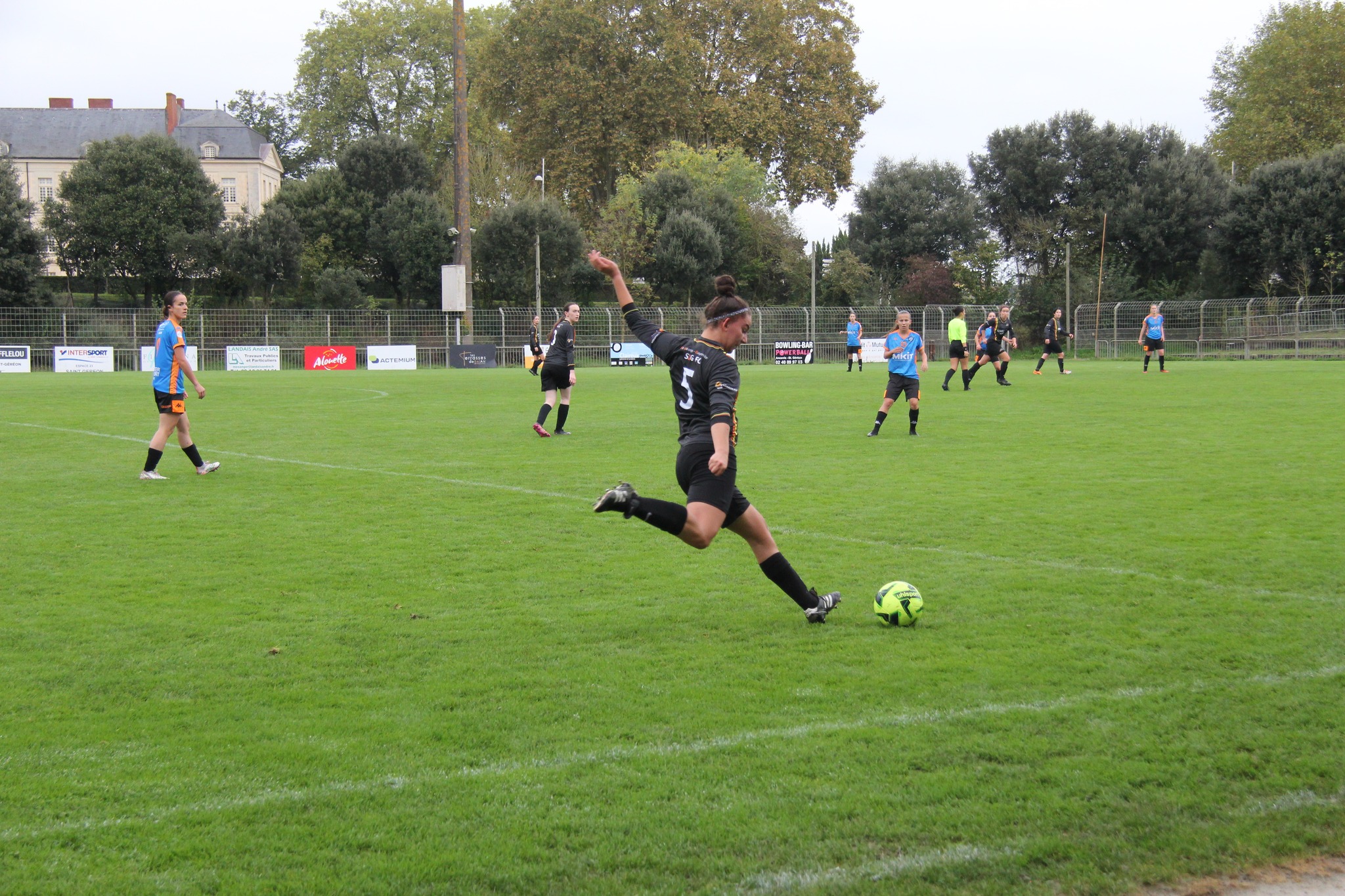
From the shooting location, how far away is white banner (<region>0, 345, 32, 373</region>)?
128 ft

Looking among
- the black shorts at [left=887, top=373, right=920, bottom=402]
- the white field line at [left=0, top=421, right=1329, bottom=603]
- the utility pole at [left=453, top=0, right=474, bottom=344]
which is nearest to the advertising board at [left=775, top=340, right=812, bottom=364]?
the utility pole at [left=453, top=0, right=474, bottom=344]

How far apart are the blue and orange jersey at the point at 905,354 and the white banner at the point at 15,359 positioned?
33.9m

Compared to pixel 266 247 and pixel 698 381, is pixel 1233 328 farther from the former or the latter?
pixel 698 381

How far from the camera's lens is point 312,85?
235 ft

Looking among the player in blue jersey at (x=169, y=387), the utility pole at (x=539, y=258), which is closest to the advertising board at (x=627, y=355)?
the utility pole at (x=539, y=258)

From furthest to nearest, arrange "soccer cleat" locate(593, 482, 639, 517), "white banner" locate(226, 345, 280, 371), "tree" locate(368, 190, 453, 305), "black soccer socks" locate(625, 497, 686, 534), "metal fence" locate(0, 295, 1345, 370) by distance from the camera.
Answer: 1. "tree" locate(368, 190, 453, 305)
2. "white banner" locate(226, 345, 280, 371)
3. "metal fence" locate(0, 295, 1345, 370)
4. "black soccer socks" locate(625, 497, 686, 534)
5. "soccer cleat" locate(593, 482, 639, 517)

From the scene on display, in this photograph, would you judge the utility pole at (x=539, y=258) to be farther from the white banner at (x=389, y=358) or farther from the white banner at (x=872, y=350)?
the white banner at (x=872, y=350)

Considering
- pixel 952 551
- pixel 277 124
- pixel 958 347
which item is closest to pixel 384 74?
pixel 277 124

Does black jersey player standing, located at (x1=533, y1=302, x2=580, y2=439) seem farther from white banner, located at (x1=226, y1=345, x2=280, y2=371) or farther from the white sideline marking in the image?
white banner, located at (x1=226, y1=345, x2=280, y2=371)

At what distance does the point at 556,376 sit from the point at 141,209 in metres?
41.0

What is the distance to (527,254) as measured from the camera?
2042 inches

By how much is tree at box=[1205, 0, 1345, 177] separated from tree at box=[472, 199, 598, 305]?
37495 millimetres

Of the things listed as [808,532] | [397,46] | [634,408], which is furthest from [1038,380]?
[397,46]

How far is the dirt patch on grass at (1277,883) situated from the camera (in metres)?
3.37
